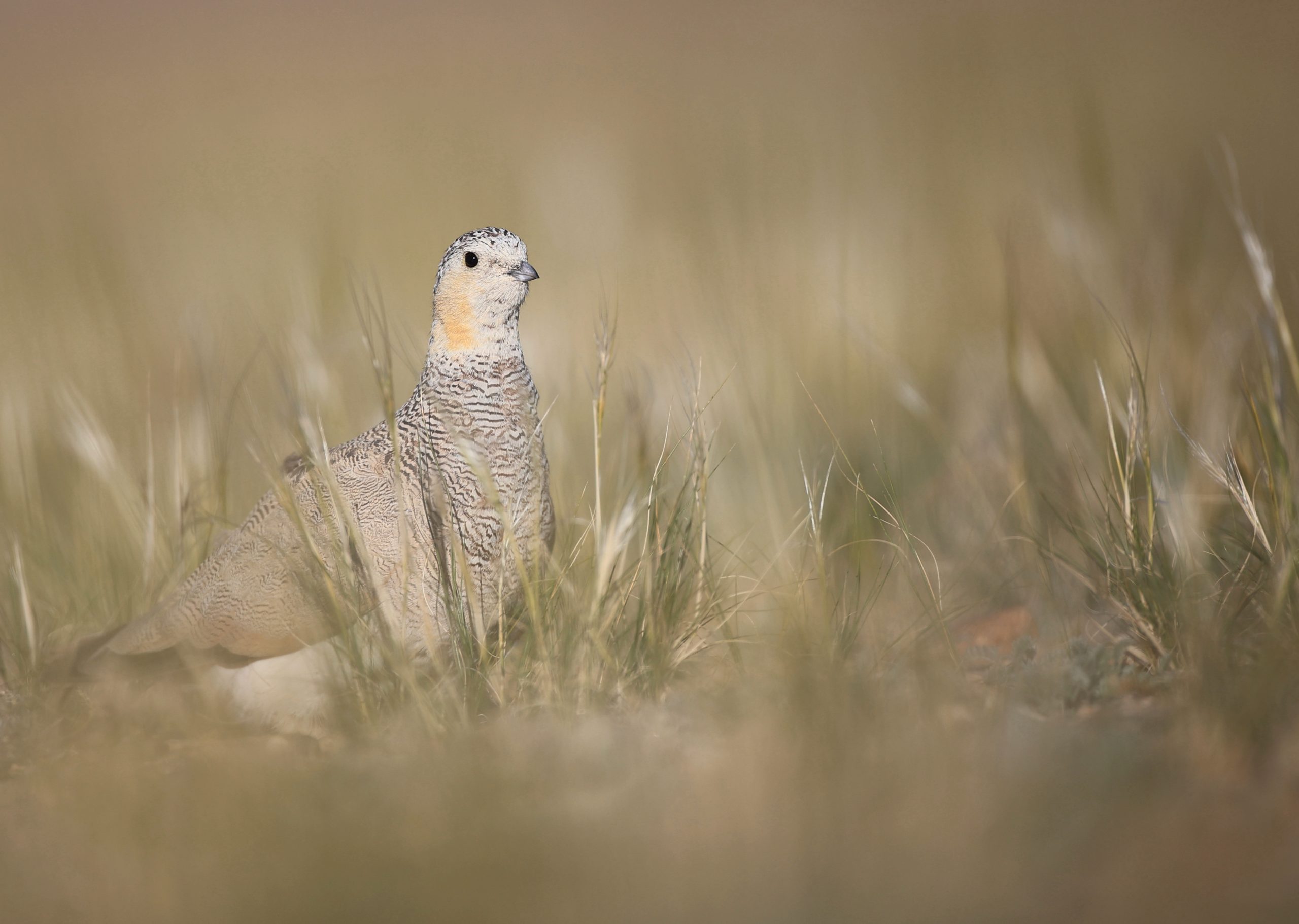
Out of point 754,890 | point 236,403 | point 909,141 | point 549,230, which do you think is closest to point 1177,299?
point 754,890

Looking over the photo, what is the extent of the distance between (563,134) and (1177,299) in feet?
22.1

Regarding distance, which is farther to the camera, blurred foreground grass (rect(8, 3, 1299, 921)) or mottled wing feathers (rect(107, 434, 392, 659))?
mottled wing feathers (rect(107, 434, 392, 659))

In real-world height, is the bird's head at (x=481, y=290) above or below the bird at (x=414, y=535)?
above

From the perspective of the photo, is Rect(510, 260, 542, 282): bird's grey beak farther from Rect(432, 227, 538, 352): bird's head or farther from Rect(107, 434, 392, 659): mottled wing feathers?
Rect(107, 434, 392, 659): mottled wing feathers

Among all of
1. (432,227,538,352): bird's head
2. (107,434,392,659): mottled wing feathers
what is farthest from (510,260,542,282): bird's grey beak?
(107,434,392,659): mottled wing feathers

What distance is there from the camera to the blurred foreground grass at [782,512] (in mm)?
2297

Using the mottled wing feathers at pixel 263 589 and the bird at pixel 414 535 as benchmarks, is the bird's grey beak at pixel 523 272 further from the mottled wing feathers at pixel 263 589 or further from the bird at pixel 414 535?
the mottled wing feathers at pixel 263 589

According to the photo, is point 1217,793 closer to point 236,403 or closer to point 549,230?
point 236,403

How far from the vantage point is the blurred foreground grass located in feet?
7.54

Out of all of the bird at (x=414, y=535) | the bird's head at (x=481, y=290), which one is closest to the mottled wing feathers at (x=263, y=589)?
the bird at (x=414, y=535)

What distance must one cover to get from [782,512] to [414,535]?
130 cm

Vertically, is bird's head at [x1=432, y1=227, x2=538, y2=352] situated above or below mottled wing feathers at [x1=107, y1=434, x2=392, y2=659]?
above

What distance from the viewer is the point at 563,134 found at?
9695 mm

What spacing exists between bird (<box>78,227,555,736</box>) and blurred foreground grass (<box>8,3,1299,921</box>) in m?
0.23
